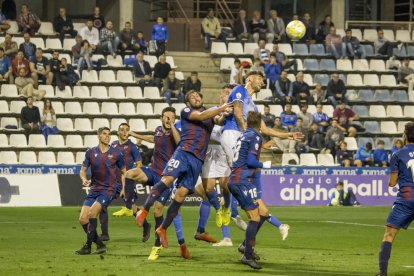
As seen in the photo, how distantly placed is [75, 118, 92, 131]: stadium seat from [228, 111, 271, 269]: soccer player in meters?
20.1

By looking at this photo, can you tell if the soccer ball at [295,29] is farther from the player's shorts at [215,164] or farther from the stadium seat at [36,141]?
the player's shorts at [215,164]

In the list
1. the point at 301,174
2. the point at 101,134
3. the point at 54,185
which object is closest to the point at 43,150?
the point at 54,185

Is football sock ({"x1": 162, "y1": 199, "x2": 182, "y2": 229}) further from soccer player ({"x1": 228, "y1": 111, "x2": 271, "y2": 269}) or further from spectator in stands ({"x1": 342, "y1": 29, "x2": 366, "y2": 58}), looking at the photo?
spectator in stands ({"x1": 342, "y1": 29, "x2": 366, "y2": 58})

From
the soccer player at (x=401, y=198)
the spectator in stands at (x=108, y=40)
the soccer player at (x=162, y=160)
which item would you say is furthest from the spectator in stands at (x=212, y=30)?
the soccer player at (x=401, y=198)

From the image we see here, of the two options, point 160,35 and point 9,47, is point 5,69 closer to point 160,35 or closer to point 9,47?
point 9,47

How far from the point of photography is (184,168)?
1462 cm

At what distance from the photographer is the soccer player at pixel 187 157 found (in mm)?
14492

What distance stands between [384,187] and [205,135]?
62.1 ft

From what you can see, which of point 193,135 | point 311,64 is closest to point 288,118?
point 311,64

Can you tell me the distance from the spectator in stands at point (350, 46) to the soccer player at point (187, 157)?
2505 cm

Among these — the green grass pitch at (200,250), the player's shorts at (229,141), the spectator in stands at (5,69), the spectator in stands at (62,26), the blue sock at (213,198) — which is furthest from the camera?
the spectator in stands at (62,26)

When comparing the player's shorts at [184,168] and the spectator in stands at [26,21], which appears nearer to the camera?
the player's shorts at [184,168]

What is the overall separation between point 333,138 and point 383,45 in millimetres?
7186

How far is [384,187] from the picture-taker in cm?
3284
